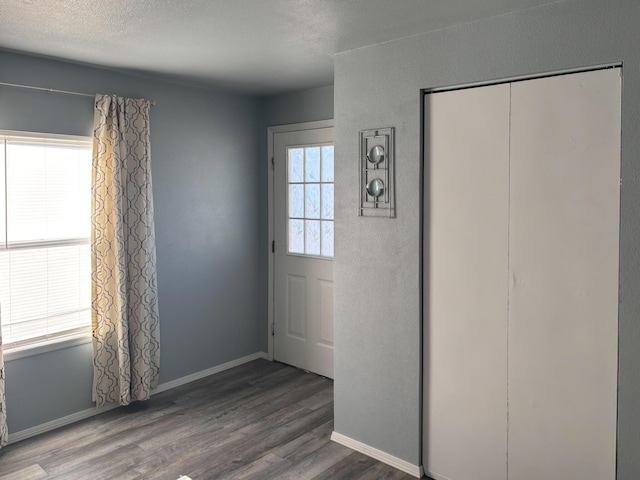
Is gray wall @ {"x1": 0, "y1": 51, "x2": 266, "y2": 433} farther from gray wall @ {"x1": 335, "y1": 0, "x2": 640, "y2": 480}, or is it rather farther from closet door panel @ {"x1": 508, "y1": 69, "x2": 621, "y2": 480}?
closet door panel @ {"x1": 508, "y1": 69, "x2": 621, "y2": 480}

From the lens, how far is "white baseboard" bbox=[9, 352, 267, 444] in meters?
3.23

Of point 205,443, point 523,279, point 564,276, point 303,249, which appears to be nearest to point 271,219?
point 303,249

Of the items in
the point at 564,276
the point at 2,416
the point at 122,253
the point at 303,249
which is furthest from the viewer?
the point at 303,249

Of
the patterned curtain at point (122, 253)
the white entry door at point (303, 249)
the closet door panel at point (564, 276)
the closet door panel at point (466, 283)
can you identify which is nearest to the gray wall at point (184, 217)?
the patterned curtain at point (122, 253)

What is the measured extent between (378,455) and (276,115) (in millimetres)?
2852

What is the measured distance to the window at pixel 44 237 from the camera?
3.14 metres

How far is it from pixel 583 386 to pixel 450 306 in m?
0.70

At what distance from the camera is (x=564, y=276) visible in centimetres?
231

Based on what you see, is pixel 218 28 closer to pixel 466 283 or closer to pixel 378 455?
pixel 466 283

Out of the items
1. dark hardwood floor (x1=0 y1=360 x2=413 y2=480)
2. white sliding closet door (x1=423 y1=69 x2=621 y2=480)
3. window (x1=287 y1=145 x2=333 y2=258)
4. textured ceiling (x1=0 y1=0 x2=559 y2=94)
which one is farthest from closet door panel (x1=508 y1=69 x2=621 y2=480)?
window (x1=287 y1=145 x2=333 y2=258)

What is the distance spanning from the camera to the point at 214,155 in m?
4.28

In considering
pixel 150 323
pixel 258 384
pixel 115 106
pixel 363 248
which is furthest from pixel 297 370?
pixel 115 106

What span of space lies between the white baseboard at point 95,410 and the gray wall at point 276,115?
0.36 metres

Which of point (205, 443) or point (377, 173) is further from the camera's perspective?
point (205, 443)
